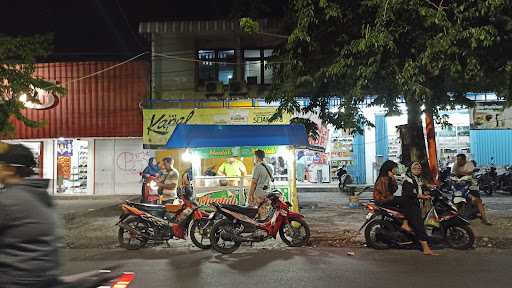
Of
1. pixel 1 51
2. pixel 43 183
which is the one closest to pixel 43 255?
pixel 43 183

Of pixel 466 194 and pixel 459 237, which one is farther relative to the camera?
pixel 466 194

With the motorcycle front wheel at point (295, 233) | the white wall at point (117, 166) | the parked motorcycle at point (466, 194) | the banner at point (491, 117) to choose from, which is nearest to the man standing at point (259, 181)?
the motorcycle front wheel at point (295, 233)

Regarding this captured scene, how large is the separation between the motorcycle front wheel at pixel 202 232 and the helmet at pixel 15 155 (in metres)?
6.60

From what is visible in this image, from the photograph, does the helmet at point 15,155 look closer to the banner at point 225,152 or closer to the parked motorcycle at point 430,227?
the parked motorcycle at point 430,227

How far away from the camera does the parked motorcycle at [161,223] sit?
31.2 ft

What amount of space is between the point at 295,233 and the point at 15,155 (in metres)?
7.07

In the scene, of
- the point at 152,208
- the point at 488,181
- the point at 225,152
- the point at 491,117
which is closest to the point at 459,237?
the point at 152,208

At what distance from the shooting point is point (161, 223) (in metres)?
9.61

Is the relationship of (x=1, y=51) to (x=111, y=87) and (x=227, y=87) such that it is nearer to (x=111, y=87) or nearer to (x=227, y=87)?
(x=111, y=87)

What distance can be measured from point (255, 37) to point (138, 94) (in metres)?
5.11

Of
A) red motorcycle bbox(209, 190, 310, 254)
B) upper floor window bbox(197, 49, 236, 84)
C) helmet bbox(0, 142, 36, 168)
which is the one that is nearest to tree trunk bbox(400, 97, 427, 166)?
red motorcycle bbox(209, 190, 310, 254)

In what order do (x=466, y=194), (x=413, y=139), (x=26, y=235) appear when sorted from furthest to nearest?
1. (x=413, y=139)
2. (x=466, y=194)
3. (x=26, y=235)

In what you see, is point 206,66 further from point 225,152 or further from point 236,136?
point 236,136

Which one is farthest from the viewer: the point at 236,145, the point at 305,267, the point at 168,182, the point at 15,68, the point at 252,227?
the point at 15,68
